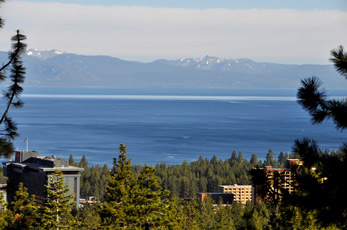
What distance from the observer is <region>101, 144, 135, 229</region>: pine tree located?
33844 mm

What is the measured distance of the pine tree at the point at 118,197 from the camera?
111 ft

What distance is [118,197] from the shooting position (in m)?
34.5

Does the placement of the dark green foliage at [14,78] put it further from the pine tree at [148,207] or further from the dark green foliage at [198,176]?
the dark green foliage at [198,176]

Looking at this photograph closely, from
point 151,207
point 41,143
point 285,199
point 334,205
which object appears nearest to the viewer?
point 334,205

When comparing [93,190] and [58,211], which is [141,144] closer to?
[93,190]

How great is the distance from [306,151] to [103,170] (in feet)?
400

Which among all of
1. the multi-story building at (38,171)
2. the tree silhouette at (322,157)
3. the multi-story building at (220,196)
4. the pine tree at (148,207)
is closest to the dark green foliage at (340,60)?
the tree silhouette at (322,157)

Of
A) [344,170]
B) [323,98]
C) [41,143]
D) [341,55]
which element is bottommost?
[344,170]

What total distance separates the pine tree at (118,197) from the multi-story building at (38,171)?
250ft

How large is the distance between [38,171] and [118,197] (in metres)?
89.7

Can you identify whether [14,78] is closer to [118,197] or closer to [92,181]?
[118,197]

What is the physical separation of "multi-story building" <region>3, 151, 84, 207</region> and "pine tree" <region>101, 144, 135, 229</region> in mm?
76093

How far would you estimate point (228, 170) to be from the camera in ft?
453

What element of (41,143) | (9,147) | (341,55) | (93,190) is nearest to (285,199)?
(341,55)
